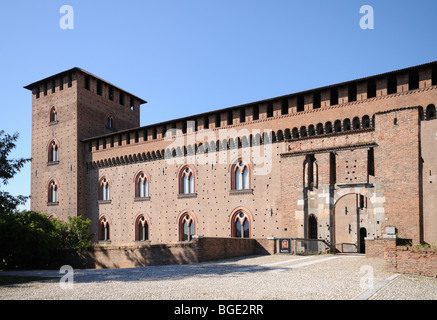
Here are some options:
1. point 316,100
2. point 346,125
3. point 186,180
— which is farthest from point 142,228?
point 346,125

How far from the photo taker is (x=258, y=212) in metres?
21.4

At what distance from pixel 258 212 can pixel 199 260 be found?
7.04 meters

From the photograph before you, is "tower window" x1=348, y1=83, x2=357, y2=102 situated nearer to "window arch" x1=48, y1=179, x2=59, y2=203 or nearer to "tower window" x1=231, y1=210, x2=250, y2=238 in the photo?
"tower window" x1=231, y1=210, x2=250, y2=238

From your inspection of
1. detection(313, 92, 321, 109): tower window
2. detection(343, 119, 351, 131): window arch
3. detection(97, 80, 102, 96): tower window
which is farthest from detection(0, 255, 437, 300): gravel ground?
detection(97, 80, 102, 96): tower window

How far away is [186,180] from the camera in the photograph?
2494cm

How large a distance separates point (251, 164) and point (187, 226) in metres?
6.04

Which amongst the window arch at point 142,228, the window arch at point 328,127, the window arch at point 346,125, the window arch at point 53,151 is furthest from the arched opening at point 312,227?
the window arch at point 53,151

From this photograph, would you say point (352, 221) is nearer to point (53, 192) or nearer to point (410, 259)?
point (410, 259)

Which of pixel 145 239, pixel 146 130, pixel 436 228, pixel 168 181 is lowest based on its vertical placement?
pixel 145 239

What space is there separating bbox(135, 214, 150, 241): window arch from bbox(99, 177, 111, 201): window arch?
142 inches

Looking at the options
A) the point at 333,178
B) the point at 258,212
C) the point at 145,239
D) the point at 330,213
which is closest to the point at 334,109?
the point at 333,178

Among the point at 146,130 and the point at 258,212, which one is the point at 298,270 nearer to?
the point at 258,212

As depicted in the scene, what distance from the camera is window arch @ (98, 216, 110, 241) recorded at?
2898 cm

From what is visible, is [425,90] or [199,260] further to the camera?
[425,90]
